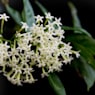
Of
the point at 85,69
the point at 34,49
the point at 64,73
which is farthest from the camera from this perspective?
the point at 64,73

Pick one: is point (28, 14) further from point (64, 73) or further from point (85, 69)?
point (64, 73)

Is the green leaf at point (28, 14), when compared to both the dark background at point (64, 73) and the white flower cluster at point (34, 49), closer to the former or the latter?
the white flower cluster at point (34, 49)

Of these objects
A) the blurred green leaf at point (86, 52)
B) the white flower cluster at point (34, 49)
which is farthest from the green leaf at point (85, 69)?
the white flower cluster at point (34, 49)

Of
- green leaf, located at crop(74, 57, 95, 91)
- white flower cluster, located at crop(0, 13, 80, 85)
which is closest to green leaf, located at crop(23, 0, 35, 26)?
white flower cluster, located at crop(0, 13, 80, 85)

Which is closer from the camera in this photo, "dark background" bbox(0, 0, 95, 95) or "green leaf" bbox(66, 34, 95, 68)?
"green leaf" bbox(66, 34, 95, 68)

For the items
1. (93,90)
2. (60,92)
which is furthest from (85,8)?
(60,92)

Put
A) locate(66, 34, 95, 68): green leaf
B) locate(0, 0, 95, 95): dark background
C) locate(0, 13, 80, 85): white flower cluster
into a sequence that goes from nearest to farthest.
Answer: locate(0, 13, 80, 85): white flower cluster
locate(66, 34, 95, 68): green leaf
locate(0, 0, 95, 95): dark background

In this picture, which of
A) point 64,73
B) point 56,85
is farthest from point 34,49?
point 64,73

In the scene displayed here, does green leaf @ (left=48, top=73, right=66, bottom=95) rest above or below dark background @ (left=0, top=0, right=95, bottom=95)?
below

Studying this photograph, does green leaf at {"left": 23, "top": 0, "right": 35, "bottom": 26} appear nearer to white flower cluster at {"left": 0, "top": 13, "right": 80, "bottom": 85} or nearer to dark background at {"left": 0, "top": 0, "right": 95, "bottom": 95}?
white flower cluster at {"left": 0, "top": 13, "right": 80, "bottom": 85}

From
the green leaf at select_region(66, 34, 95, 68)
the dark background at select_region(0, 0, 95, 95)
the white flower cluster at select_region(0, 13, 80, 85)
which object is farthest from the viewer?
the dark background at select_region(0, 0, 95, 95)
